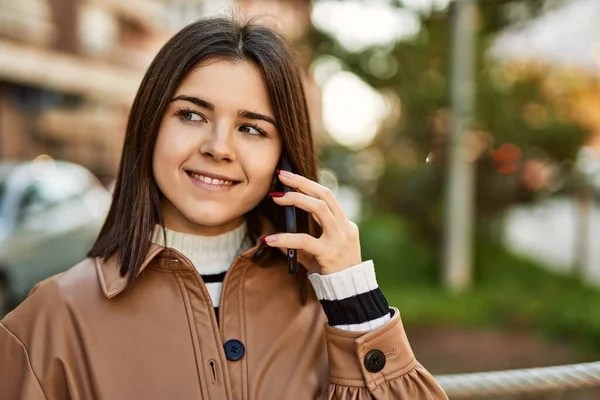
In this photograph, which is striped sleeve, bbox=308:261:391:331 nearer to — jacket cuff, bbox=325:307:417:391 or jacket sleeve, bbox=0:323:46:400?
jacket cuff, bbox=325:307:417:391

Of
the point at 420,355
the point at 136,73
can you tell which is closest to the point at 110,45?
the point at 136,73

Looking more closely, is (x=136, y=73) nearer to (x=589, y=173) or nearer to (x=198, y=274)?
(x=589, y=173)

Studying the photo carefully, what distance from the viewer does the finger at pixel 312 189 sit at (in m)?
1.41

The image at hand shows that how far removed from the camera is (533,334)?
615 centimetres

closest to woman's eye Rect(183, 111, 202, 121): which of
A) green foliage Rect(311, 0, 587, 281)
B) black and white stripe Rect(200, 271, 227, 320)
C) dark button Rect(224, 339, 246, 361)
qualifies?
black and white stripe Rect(200, 271, 227, 320)

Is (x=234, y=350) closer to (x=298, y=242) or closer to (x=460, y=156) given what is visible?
(x=298, y=242)

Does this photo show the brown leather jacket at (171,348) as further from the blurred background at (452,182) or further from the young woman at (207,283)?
the blurred background at (452,182)

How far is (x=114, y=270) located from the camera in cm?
144

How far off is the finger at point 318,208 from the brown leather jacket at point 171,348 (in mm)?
172

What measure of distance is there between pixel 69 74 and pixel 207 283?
72.9ft

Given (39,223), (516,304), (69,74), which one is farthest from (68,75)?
(516,304)

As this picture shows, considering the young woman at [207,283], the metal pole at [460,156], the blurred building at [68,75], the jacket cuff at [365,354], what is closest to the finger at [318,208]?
the young woman at [207,283]

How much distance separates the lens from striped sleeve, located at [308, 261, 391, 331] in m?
1.39

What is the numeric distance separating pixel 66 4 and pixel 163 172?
23.6 m
